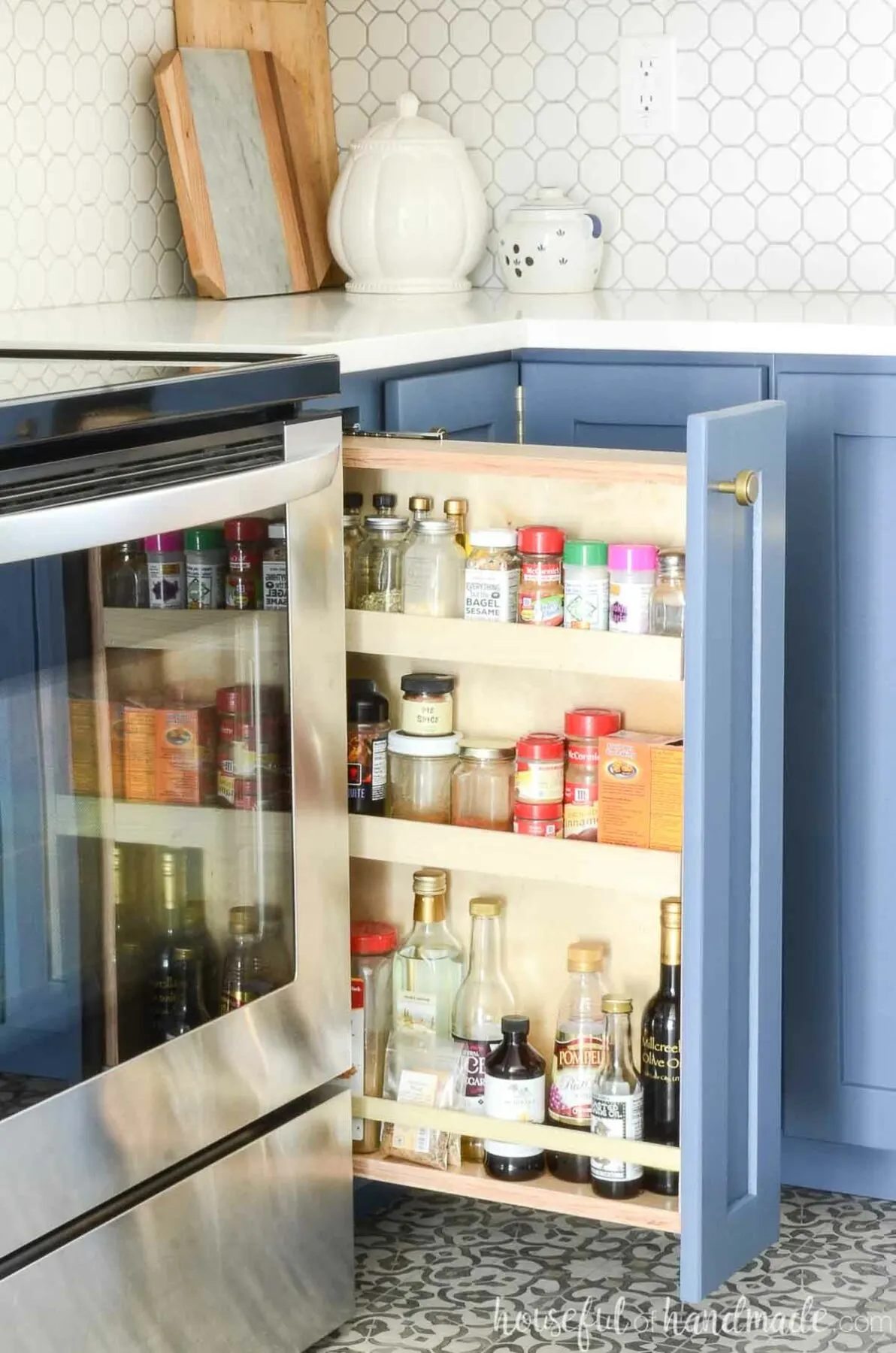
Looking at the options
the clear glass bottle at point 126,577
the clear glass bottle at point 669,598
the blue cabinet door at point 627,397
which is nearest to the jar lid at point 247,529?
the clear glass bottle at point 126,577

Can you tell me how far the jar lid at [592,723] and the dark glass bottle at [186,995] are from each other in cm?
39

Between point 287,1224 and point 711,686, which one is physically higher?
point 711,686

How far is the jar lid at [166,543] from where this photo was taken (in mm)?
1464

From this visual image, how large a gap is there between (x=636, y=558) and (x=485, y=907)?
370mm

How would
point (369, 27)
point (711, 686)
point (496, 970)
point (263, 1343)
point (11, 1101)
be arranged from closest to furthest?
point (11, 1101) < point (711, 686) < point (263, 1343) < point (496, 970) < point (369, 27)

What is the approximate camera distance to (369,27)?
9.04ft

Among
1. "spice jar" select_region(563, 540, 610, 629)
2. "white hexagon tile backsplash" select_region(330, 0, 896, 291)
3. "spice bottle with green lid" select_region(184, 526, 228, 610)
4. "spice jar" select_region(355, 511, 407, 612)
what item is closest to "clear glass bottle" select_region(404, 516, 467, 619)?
"spice jar" select_region(355, 511, 407, 612)

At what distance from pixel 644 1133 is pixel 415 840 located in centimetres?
34

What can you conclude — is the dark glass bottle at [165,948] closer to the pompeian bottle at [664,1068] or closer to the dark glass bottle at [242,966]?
the dark glass bottle at [242,966]

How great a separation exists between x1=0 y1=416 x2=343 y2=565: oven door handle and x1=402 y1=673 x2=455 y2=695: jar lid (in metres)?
0.22

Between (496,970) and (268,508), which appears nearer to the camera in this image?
(268,508)

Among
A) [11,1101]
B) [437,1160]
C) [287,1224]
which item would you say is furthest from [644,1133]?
[11,1101]

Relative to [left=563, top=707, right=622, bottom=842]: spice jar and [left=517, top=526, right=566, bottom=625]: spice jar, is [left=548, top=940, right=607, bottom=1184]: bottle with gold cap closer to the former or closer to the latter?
[left=563, top=707, right=622, bottom=842]: spice jar

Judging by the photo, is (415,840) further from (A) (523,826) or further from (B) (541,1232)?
→ (B) (541,1232)
